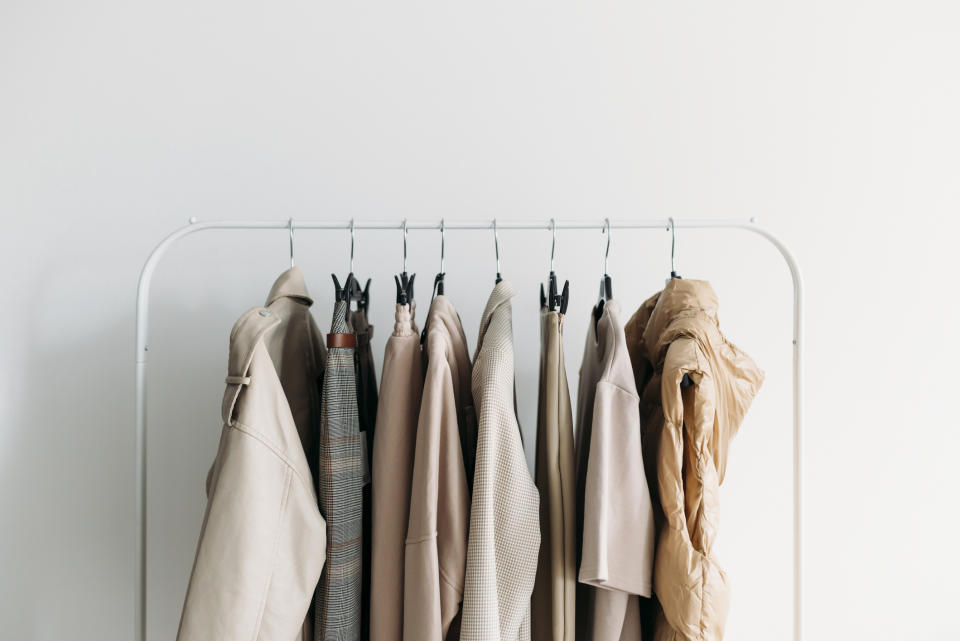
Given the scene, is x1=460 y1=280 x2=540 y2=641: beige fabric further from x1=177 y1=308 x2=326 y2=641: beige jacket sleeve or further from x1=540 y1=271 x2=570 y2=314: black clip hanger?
x1=177 y1=308 x2=326 y2=641: beige jacket sleeve

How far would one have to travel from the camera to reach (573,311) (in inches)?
59.3

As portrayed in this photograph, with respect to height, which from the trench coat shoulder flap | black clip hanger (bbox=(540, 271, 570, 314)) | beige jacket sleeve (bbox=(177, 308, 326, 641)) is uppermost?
black clip hanger (bbox=(540, 271, 570, 314))

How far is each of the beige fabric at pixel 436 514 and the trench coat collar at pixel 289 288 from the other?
271 mm

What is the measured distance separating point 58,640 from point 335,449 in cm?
104

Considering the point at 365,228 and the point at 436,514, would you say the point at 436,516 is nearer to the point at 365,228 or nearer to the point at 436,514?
the point at 436,514

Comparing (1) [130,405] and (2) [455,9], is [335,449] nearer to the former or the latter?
(1) [130,405]

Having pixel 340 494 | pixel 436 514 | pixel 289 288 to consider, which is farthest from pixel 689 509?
pixel 289 288

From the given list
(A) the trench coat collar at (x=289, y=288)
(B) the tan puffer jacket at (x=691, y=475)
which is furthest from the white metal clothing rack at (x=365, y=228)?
(B) the tan puffer jacket at (x=691, y=475)

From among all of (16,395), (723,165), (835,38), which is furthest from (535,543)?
(835,38)

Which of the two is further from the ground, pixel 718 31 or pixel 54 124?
pixel 718 31

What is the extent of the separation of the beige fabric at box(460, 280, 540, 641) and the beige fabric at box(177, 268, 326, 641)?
246 millimetres

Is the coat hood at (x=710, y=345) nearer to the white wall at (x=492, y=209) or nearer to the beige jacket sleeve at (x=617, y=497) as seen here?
the beige jacket sleeve at (x=617, y=497)

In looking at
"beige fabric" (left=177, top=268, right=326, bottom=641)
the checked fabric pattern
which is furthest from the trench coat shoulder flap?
the checked fabric pattern

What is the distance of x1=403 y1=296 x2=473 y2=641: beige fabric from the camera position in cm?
96
